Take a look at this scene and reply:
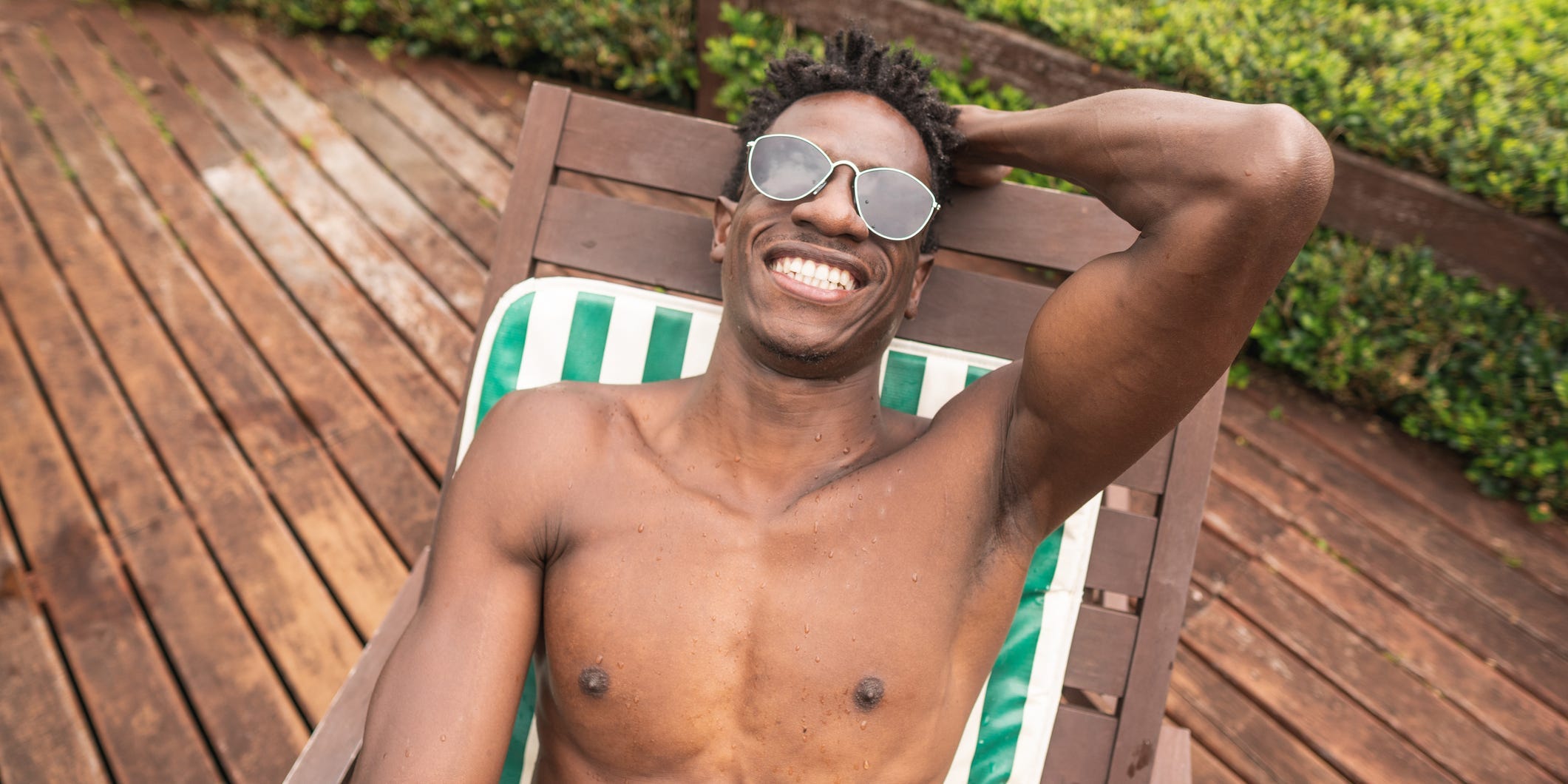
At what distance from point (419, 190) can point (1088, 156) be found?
3327mm

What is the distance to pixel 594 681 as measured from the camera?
1550 millimetres

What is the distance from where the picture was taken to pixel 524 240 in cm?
223

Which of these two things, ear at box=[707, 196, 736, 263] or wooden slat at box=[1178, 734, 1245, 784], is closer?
ear at box=[707, 196, 736, 263]

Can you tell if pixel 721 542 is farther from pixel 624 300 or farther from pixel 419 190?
pixel 419 190

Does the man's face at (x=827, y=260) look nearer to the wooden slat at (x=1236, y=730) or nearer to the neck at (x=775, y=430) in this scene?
the neck at (x=775, y=430)

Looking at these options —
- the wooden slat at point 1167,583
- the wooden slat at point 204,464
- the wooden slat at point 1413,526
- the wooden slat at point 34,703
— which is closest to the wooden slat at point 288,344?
the wooden slat at point 204,464

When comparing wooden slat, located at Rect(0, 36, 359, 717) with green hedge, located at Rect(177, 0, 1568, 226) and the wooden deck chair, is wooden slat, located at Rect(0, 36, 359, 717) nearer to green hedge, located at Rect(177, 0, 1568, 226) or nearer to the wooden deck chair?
the wooden deck chair

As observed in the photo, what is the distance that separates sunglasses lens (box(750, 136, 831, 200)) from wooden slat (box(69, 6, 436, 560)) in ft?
5.95

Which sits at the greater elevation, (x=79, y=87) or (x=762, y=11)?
(x=762, y=11)

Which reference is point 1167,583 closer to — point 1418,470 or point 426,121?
point 1418,470

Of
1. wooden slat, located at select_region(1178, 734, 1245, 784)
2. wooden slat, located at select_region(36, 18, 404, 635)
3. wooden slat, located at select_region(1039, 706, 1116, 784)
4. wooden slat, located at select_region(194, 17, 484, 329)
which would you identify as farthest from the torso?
wooden slat, located at select_region(194, 17, 484, 329)

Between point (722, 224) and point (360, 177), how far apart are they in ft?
9.36

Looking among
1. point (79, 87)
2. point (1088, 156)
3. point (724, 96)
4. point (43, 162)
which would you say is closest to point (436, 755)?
point (1088, 156)

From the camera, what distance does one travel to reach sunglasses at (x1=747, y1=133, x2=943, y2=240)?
166 cm
